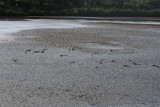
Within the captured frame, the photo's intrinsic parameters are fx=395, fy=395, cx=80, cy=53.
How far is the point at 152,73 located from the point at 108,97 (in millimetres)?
2740

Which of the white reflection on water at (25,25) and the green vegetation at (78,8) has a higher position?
the white reflection on water at (25,25)

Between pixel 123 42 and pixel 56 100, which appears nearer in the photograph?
pixel 56 100

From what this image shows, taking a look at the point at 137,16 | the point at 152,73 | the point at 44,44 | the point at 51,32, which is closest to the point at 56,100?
the point at 152,73

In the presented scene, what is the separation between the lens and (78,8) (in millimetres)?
37125

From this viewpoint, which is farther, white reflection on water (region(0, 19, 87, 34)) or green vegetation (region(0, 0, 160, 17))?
green vegetation (region(0, 0, 160, 17))

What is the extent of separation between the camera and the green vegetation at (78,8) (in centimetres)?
3500

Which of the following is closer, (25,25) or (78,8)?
(25,25)

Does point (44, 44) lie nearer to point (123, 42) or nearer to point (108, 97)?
point (123, 42)

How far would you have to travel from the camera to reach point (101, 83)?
895 centimetres

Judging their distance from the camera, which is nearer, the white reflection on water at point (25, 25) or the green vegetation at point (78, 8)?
the white reflection on water at point (25, 25)

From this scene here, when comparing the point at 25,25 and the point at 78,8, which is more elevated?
the point at 25,25

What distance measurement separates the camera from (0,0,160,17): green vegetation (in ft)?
115

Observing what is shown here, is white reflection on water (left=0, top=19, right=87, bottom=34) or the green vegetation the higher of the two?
white reflection on water (left=0, top=19, right=87, bottom=34)

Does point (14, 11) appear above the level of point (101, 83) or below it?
below
